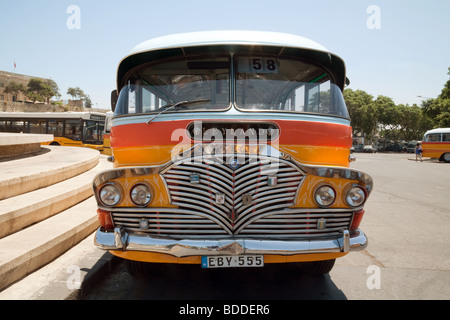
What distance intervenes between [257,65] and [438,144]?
2759 centimetres

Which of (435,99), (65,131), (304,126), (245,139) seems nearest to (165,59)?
(245,139)

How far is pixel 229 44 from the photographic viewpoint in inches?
117

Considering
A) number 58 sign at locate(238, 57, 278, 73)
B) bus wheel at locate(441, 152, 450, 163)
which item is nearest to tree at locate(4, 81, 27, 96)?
bus wheel at locate(441, 152, 450, 163)

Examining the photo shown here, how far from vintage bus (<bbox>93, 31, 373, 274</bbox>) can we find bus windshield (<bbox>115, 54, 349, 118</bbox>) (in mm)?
10

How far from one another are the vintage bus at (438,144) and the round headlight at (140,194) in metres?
28.4

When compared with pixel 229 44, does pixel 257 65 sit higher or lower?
lower

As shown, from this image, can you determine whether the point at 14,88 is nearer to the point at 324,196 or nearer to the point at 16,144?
the point at 16,144

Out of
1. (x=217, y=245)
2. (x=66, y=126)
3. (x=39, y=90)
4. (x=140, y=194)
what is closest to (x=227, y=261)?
(x=217, y=245)

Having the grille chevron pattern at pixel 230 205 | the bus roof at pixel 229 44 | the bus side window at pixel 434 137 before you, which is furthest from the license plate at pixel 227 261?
the bus side window at pixel 434 137

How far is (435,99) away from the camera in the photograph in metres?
35.2

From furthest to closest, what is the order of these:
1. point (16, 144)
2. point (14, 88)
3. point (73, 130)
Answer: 1. point (14, 88)
2. point (73, 130)
3. point (16, 144)

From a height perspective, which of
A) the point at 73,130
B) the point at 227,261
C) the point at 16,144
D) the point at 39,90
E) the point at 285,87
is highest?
the point at 39,90

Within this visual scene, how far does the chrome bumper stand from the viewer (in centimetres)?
241

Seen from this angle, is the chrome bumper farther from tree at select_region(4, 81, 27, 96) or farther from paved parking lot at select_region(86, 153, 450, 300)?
tree at select_region(4, 81, 27, 96)
